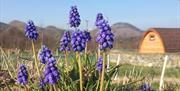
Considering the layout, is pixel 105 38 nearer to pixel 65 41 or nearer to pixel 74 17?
pixel 74 17

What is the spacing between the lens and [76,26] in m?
4.16

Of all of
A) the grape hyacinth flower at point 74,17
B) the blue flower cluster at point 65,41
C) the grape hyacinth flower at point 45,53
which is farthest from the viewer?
the blue flower cluster at point 65,41

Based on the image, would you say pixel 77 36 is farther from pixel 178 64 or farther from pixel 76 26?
pixel 178 64

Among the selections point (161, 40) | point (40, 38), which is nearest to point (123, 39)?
point (161, 40)

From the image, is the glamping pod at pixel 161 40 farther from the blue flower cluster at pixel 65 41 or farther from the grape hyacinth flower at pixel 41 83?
the grape hyacinth flower at pixel 41 83

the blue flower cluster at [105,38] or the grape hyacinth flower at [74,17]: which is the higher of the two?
the grape hyacinth flower at [74,17]

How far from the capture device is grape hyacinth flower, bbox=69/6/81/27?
416cm

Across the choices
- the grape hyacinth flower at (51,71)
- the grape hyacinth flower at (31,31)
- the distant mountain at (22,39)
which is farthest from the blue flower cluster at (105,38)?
the distant mountain at (22,39)

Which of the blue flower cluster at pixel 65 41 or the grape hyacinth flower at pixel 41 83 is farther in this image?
the blue flower cluster at pixel 65 41

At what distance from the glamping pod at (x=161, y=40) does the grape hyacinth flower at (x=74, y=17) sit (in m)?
41.5

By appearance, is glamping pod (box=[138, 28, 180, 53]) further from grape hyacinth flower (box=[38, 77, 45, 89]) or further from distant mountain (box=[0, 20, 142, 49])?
grape hyacinth flower (box=[38, 77, 45, 89])

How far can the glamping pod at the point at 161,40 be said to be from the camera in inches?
1788

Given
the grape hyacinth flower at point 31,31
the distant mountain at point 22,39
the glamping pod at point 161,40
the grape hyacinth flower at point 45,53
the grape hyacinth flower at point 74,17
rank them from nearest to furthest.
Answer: the grape hyacinth flower at point 45,53 < the grape hyacinth flower at point 74,17 < the grape hyacinth flower at point 31,31 < the distant mountain at point 22,39 < the glamping pod at point 161,40

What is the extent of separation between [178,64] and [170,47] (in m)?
21.3
